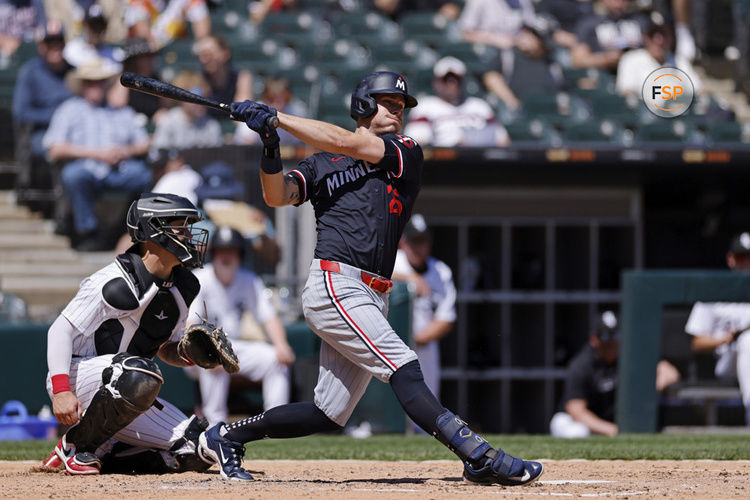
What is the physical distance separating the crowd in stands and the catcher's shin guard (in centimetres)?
469

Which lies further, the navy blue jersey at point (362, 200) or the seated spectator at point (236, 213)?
the seated spectator at point (236, 213)

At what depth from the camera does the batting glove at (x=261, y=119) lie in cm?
440

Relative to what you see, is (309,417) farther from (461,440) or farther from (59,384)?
(59,384)

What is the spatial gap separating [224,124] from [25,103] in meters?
1.68

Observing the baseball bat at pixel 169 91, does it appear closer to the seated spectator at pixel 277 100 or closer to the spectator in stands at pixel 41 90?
the seated spectator at pixel 277 100

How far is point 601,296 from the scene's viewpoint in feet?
30.8

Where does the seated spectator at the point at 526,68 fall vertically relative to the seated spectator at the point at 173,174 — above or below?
above

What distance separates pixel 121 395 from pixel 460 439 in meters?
1.32

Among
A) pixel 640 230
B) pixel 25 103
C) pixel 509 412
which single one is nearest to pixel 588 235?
pixel 640 230

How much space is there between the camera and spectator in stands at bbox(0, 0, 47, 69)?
1204 cm

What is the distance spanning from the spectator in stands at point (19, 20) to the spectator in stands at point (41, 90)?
1498 mm

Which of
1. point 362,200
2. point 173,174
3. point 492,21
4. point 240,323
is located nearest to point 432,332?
point 240,323

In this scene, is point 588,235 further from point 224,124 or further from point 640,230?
point 224,124

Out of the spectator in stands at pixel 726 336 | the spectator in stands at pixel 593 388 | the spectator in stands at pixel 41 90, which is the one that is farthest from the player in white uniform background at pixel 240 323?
the spectator in stands at pixel 41 90
